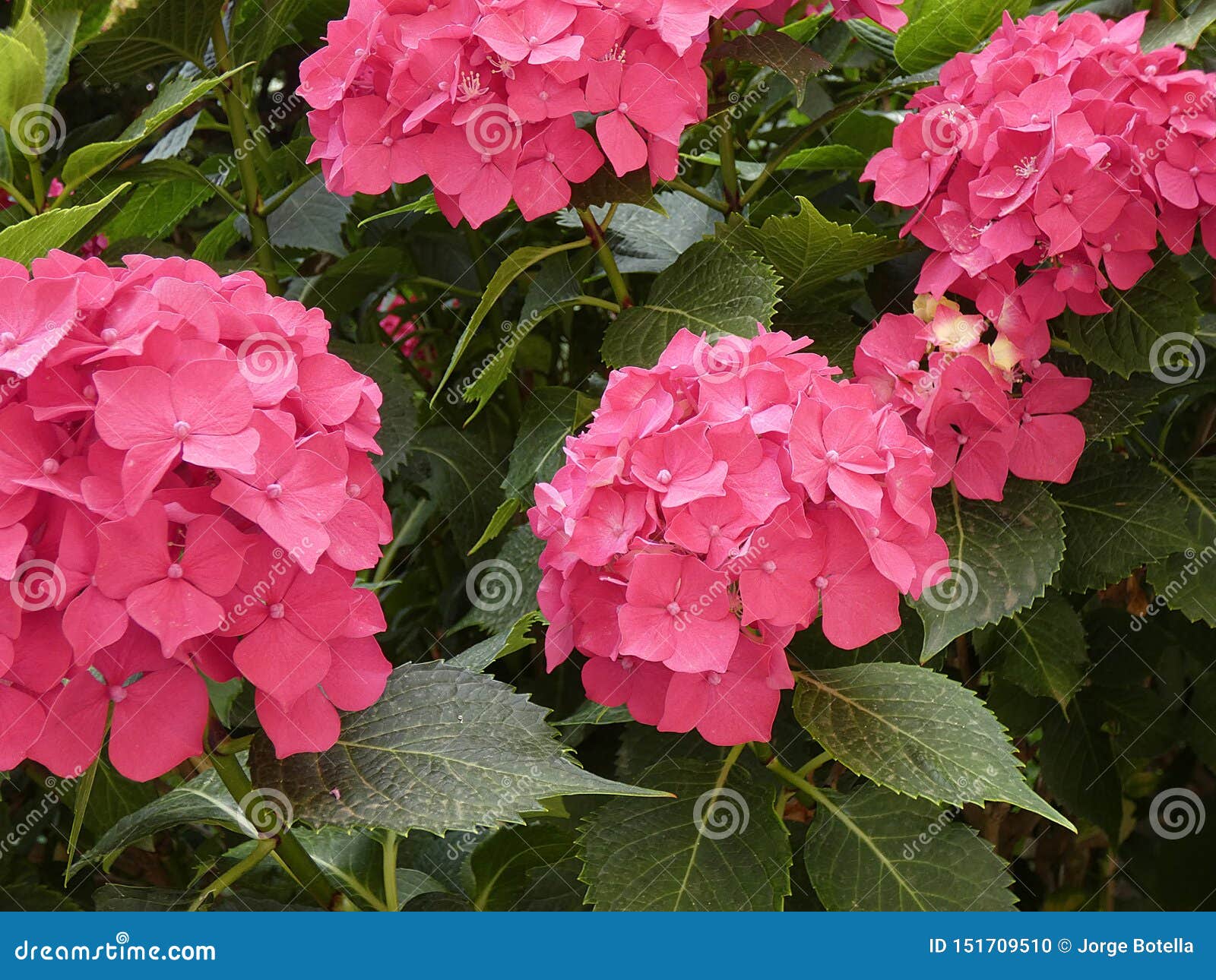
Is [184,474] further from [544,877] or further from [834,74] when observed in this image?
[834,74]

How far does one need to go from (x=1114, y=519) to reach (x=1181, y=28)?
1.76ft

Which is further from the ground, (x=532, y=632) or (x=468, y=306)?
(x=468, y=306)

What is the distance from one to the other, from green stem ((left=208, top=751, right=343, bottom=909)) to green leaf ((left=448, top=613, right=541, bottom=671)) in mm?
180

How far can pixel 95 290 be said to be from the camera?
0.73 metres

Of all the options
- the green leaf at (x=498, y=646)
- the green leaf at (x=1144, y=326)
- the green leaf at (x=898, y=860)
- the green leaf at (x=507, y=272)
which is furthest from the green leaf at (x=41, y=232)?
the green leaf at (x=1144, y=326)

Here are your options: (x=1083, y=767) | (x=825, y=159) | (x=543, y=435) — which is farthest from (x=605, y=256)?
(x=1083, y=767)

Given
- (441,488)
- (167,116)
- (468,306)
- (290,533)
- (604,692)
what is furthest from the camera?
(468,306)

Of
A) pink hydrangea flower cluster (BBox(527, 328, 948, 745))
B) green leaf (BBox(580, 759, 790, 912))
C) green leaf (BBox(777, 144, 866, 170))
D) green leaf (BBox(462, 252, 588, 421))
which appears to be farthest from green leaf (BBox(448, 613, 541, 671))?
green leaf (BBox(777, 144, 866, 170))

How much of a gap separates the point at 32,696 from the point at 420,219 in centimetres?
90

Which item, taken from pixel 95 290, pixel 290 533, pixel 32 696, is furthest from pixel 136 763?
pixel 95 290

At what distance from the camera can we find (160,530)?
2.16 ft

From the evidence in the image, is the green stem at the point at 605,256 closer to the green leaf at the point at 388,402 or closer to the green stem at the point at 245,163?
the green leaf at the point at 388,402

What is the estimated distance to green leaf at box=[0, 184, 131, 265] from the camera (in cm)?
81

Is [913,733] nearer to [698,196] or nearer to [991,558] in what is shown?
[991,558]
